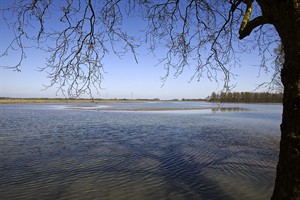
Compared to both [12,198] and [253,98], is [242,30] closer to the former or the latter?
[12,198]

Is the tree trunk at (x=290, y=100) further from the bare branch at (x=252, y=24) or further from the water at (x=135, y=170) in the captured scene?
the water at (x=135, y=170)

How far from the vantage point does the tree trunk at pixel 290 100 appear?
2.35 metres

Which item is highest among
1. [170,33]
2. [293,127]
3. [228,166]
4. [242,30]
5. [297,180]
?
[170,33]

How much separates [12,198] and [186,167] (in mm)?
4265

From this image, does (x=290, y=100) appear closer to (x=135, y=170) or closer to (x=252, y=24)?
(x=252, y=24)

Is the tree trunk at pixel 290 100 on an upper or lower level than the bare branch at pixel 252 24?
lower

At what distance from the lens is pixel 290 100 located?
2.41 metres

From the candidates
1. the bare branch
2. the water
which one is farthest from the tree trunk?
the water

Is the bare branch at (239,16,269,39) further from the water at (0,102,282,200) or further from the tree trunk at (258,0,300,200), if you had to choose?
the water at (0,102,282,200)

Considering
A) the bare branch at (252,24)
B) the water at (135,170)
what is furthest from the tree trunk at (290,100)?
the water at (135,170)

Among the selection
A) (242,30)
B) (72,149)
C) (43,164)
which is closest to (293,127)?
(242,30)

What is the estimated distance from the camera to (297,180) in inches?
92.7

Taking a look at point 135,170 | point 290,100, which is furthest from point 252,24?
point 135,170

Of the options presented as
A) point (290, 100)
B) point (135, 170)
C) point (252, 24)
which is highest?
point (252, 24)
